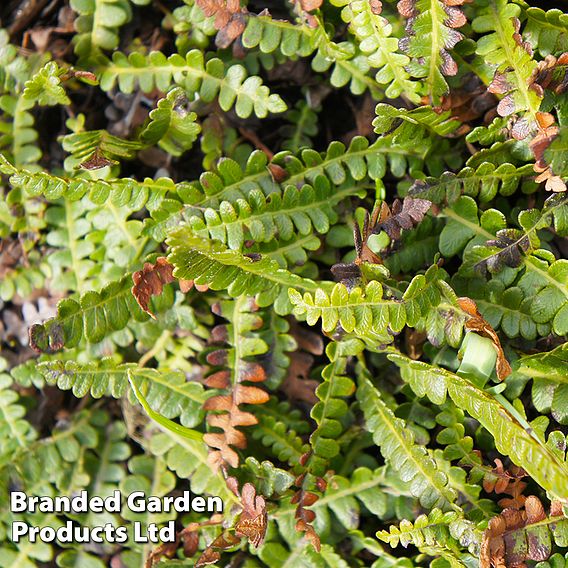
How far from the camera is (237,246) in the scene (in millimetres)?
1669

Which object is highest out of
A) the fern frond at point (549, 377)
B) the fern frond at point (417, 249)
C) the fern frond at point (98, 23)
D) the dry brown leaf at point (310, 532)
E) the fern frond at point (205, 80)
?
the fern frond at point (98, 23)

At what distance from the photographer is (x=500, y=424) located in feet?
4.50

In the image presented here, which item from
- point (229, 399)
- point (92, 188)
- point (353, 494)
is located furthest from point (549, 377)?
point (92, 188)

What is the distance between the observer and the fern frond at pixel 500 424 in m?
1.29

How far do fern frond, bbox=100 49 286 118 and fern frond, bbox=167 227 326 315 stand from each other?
44cm

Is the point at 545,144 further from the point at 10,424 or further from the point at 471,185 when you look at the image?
the point at 10,424

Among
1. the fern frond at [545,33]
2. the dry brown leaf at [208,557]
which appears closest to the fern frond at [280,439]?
the dry brown leaf at [208,557]

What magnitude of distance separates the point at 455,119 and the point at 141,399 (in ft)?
3.32

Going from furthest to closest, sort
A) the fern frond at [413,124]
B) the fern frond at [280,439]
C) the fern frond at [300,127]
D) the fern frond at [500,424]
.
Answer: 1. the fern frond at [300,127]
2. the fern frond at [280,439]
3. the fern frond at [413,124]
4. the fern frond at [500,424]

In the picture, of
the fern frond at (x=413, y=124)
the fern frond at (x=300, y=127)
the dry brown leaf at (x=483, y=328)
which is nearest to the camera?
the dry brown leaf at (x=483, y=328)

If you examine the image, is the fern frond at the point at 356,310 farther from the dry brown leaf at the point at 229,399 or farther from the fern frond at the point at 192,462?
the fern frond at the point at 192,462

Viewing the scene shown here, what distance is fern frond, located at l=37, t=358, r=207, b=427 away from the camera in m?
1.73

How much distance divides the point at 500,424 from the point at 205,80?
113cm

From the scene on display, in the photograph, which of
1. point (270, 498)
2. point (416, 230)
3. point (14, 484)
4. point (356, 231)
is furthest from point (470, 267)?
point (14, 484)
